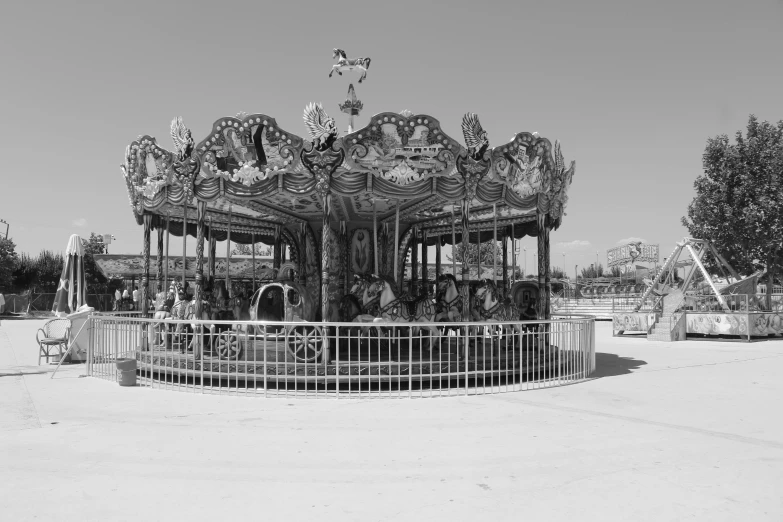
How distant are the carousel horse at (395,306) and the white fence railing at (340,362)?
297 millimetres

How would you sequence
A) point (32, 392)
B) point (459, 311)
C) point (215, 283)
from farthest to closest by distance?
point (215, 283), point (459, 311), point (32, 392)

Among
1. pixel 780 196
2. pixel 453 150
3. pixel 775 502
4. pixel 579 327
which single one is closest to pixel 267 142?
pixel 453 150

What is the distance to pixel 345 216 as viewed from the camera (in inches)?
522

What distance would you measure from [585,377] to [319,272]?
626 cm

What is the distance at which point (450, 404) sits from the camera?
7840 mm

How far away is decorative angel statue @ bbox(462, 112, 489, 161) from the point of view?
9.39m

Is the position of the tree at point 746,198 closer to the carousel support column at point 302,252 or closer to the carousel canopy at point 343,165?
the carousel canopy at point 343,165

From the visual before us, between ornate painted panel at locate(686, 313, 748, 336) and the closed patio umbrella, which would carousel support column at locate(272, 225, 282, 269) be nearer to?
the closed patio umbrella

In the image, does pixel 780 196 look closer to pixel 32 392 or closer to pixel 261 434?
Result: pixel 261 434

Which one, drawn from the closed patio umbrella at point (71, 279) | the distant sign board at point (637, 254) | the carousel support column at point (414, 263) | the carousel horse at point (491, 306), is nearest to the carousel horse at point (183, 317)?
the closed patio umbrella at point (71, 279)

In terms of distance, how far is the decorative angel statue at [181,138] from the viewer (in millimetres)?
9805

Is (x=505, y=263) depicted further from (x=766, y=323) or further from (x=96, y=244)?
(x=96, y=244)

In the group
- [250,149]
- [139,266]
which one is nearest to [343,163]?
[250,149]

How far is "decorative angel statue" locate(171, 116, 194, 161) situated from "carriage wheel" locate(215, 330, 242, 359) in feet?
10.7
